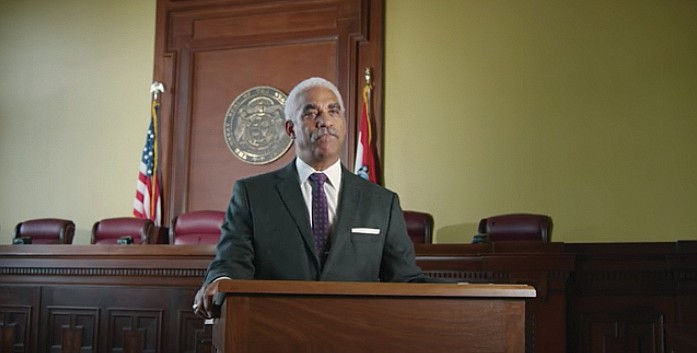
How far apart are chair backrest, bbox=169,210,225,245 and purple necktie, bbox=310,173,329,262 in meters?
3.55

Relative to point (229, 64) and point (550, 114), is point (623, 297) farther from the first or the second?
point (229, 64)

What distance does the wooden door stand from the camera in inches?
259

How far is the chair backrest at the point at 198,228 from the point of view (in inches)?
224

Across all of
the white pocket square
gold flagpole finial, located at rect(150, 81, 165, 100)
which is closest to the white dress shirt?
the white pocket square

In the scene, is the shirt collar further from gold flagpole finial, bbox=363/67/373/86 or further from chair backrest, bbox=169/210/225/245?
gold flagpole finial, bbox=363/67/373/86

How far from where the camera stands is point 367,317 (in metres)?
1.58

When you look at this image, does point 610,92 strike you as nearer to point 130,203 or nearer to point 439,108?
point 439,108

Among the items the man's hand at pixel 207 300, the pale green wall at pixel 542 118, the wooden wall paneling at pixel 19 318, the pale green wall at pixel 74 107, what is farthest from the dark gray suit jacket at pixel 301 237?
the pale green wall at pixel 74 107

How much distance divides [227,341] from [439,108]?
501 centimetres

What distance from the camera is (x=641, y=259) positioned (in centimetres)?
379

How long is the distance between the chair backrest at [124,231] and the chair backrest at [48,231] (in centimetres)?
24

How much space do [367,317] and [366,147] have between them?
15.6ft

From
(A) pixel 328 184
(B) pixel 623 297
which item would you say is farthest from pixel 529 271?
(A) pixel 328 184

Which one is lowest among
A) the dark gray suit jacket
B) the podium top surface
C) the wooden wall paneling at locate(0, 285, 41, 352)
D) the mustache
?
the wooden wall paneling at locate(0, 285, 41, 352)
